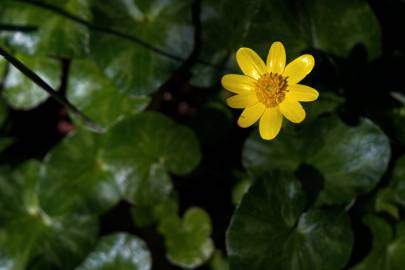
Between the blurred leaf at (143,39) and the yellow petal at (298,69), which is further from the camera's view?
the blurred leaf at (143,39)

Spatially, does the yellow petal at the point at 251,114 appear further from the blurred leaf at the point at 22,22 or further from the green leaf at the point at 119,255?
the blurred leaf at the point at 22,22

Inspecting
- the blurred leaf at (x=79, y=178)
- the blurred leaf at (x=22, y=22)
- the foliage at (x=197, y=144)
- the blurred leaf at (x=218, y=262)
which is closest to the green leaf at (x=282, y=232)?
the foliage at (x=197, y=144)

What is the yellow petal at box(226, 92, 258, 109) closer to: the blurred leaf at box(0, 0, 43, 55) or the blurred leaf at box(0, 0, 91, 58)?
the blurred leaf at box(0, 0, 91, 58)

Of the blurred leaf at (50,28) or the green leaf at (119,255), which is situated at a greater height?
the blurred leaf at (50,28)

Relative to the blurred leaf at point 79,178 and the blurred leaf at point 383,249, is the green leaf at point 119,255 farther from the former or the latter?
the blurred leaf at point 383,249

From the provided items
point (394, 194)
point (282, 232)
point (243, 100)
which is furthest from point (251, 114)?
point (394, 194)

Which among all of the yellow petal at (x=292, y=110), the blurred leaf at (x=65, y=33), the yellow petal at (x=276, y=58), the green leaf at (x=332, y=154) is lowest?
the green leaf at (x=332, y=154)

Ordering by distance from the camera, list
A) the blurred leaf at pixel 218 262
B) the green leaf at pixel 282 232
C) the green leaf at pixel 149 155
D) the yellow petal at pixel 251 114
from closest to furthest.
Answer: the yellow petal at pixel 251 114
the green leaf at pixel 282 232
the green leaf at pixel 149 155
the blurred leaf at pixel 218 262

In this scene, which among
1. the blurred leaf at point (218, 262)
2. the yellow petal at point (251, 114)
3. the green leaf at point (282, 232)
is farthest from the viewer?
the blurred leaf at point (218, 262)
